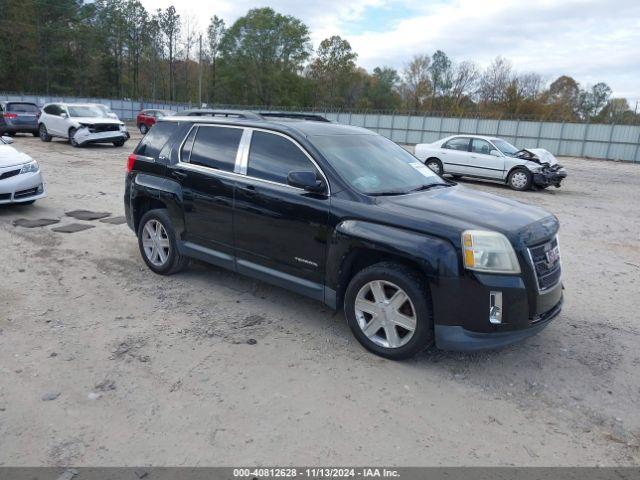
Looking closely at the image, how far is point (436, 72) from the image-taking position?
7225 centimetres

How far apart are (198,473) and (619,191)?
1661 centimetres

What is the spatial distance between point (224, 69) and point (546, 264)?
243 ft

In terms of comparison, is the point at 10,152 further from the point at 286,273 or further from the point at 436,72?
the point at 436,72

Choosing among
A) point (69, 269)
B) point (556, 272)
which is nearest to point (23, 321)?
point (69, 269)

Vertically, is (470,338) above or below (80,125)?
below

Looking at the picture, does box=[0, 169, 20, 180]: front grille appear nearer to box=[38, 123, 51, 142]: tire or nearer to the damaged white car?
the damaged white car

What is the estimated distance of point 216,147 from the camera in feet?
16.6

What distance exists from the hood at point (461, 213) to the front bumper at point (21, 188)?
21.9 ft

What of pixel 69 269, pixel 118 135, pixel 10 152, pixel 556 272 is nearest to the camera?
pixel 556 272

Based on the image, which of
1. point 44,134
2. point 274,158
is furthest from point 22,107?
point 274,158

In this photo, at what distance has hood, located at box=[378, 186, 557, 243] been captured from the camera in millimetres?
3648

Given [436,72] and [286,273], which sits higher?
[436,72]

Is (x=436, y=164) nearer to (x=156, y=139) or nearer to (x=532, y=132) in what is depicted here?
(x=156, y=139)

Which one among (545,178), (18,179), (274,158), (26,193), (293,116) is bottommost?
(26,193)
